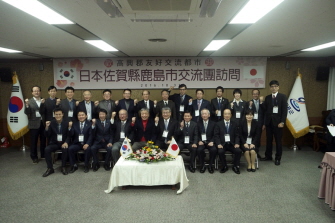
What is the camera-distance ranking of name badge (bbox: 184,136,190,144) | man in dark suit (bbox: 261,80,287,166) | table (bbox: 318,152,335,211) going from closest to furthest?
table (bbox: 318,152,335,211)
name badge (bbox: 184,136,190,144)
man in dark suit (bbox: 261,80,287,166)

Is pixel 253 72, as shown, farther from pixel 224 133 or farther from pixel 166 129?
pixel 166 129

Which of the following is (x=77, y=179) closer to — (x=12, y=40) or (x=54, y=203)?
(x=54, y=203)

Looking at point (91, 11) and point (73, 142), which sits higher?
point (91, 11)

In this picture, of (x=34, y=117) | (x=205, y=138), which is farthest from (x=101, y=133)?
(x=205, y=138)

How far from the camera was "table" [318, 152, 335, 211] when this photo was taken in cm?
317

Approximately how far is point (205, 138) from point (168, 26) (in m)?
2.58

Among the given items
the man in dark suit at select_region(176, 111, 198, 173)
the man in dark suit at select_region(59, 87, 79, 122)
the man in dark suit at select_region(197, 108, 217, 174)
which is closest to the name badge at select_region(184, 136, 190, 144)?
the man in dark suit at select_region(176, 111, 198, 173)

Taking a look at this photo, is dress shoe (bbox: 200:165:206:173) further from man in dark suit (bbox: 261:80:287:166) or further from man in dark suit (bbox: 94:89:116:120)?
man in dark suit (bbox: 94:89:116:120)

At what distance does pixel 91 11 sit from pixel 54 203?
278 cm

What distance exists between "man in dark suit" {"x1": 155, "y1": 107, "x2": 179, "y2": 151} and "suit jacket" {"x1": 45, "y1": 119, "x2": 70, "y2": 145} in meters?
1.93

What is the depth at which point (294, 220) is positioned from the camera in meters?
2.98

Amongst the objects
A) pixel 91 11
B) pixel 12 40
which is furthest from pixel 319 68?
pixel 12 40

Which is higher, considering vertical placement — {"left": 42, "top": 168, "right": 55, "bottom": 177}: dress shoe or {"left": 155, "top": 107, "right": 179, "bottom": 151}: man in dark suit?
{"left": 155, "top": 107, "right": 179, "bottom": 151}: man in dark suit

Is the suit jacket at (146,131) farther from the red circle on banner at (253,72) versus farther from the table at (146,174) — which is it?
the red circle on banner at (253,72)
